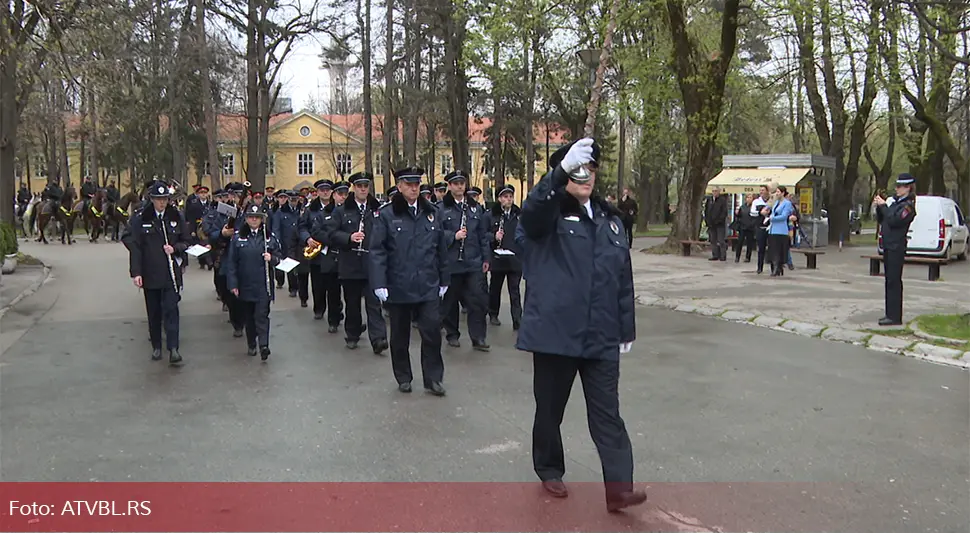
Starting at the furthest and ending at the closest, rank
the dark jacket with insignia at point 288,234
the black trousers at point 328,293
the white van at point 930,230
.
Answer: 1. the white van at point 930,230
2. the dark jacket with insignia at point 288,234
3. the black trousers at point 328,293

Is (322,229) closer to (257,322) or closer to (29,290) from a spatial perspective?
(257,322)

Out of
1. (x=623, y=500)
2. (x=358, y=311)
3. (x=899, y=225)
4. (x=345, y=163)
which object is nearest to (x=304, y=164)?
(x=345, y=163)

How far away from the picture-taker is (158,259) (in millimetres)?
8812

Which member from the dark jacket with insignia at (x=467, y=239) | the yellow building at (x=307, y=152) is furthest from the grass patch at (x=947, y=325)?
the yellow building at (x=307, y=152)

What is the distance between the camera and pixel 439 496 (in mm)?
4902

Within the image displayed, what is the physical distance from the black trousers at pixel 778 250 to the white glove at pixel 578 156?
13.6 m

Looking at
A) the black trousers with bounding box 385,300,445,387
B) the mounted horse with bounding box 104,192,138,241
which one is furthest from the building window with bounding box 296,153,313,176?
the black trousers with bounding box 385,300,445,387

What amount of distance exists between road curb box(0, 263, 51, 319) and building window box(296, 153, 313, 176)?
198ft

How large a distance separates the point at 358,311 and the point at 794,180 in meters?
19.8

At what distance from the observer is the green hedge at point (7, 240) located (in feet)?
54.8

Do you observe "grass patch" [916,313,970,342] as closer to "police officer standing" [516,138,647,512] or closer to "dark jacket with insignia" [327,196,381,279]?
"dark jacket with insignia" [327,196,381,279]

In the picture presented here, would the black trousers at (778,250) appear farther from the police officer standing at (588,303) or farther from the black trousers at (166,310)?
the police officer standing at (588,303)

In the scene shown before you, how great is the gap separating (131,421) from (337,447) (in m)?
1.86

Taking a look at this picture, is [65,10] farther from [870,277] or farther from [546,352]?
[870,277]
